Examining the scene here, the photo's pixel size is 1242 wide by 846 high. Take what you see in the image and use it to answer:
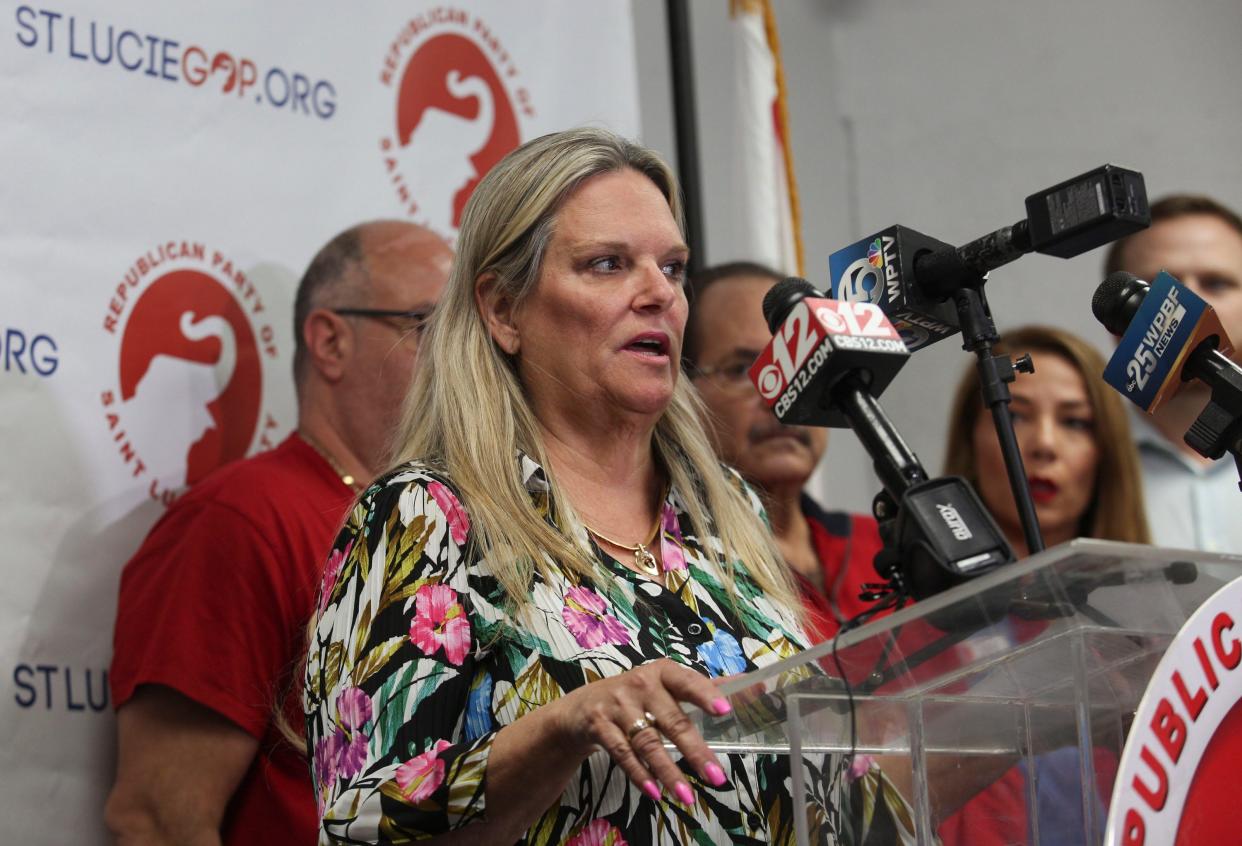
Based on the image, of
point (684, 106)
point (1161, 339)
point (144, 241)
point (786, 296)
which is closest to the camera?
point (786, 296)

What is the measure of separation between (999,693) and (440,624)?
1.88 ft

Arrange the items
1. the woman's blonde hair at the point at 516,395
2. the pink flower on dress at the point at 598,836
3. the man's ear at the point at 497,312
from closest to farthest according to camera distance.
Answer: the pink flower on dress at the point at 598,836 < the woman's blonde hair at the point at 516,395 < the man's ear at the point at 497,312

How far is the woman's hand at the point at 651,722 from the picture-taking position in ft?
3.88

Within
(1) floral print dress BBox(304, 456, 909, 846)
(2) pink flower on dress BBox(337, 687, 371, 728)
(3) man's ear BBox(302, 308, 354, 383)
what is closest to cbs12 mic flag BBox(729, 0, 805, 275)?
(3) man's ear BBox(302, 308, 354, 383)

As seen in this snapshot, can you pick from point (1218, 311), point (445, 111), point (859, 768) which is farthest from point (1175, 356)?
point (445, 111)

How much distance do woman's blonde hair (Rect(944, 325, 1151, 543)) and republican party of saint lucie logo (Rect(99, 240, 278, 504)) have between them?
1450 millimetres

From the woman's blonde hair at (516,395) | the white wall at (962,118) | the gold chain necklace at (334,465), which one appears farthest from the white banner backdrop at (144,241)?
the white wall at (962,118)

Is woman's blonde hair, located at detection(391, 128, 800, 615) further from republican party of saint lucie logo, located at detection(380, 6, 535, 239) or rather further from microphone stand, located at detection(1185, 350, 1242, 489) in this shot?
republican party of saint lucie logo, located at detection(380, 6, 535, 239)

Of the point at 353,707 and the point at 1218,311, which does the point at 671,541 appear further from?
the point at 1218,311

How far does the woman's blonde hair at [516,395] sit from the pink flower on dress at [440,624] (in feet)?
0.56

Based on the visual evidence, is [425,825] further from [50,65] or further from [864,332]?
[50,65]

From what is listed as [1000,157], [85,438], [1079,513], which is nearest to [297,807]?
[85,438]

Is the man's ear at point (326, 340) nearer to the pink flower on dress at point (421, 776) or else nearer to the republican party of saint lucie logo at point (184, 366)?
the republican party of saint lucie logo at point (184, 366)

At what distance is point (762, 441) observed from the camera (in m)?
3.17
